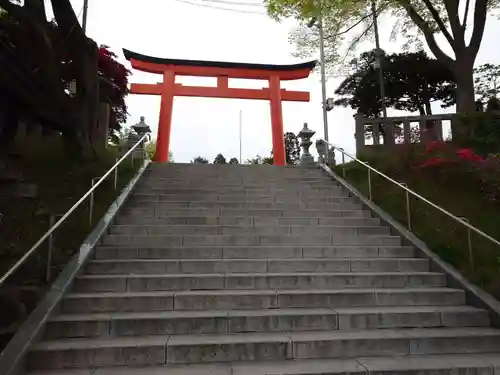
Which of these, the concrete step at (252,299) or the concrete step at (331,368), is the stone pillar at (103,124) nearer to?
the concrete step at (252,299)

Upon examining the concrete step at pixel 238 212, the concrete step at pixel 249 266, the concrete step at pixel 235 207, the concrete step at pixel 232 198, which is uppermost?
the concrete step at pixel 232 198

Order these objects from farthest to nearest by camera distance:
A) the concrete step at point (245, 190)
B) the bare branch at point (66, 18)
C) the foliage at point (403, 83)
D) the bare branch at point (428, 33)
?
the foliage at point (403, 83) < the bare branch at point (428, 33) < the concrete step at point (245, 190) < the bare branch at point (66, 18)

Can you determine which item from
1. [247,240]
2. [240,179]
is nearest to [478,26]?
[240,179]

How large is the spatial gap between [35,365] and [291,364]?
2.13 m

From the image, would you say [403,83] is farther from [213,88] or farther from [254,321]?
[254,321]

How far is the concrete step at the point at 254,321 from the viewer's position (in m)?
3.61

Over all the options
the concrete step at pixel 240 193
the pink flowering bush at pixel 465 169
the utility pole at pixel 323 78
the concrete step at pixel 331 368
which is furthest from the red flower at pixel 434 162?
the utility pole at pixel 323 78

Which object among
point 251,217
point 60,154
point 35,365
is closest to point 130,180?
point 60,154

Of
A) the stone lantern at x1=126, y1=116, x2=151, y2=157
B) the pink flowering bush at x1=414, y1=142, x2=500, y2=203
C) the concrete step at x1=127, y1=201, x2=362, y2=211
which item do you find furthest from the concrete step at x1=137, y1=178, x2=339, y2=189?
the pink flowering bush at x1=414, y1=142, x2=500, y2=203

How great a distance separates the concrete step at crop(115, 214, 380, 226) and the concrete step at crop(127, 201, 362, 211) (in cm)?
53

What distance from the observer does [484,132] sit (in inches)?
363

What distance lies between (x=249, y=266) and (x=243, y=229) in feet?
4.03

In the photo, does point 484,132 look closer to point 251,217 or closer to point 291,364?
point 251,217

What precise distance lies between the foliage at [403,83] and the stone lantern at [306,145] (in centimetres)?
860
